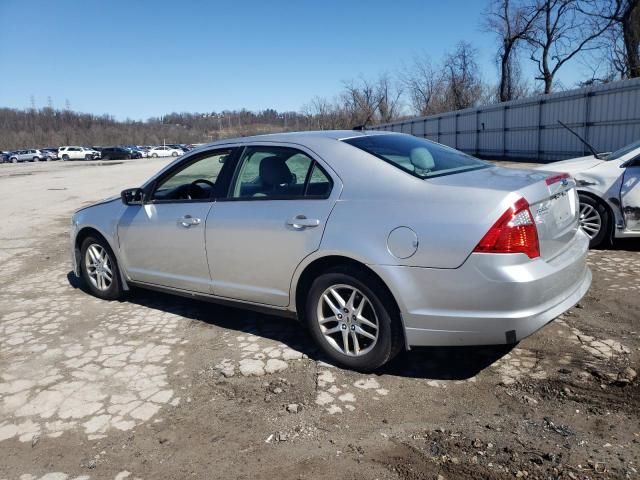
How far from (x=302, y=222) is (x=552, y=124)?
20.6 metres

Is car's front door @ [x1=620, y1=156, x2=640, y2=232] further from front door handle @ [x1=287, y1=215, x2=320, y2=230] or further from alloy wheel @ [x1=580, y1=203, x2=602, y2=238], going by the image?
front door handle @ [x1=287, y1=215, x2=320, y2=230]

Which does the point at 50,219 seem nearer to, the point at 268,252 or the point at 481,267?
the point at 268,252

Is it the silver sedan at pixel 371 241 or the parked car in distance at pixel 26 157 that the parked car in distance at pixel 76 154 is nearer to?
the parked car in distance at pixel 26 157

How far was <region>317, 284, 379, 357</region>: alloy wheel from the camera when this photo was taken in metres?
3.48

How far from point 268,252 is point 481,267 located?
153cm

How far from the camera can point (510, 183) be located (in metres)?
3.33

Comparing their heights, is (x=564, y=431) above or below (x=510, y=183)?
below

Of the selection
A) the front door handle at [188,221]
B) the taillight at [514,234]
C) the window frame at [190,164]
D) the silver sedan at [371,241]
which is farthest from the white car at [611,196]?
the front door handle at [188,221]

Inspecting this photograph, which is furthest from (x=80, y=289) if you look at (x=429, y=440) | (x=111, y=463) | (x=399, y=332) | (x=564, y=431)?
(x=564, y=431)

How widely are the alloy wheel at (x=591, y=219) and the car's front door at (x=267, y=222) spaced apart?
4.24m

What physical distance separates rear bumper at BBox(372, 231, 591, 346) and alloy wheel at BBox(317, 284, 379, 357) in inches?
10.8

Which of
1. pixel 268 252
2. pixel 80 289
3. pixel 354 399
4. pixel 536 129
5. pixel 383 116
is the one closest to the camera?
pixel 354 399

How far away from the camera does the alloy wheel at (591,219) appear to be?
255 inches

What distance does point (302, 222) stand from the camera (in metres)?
3.64
